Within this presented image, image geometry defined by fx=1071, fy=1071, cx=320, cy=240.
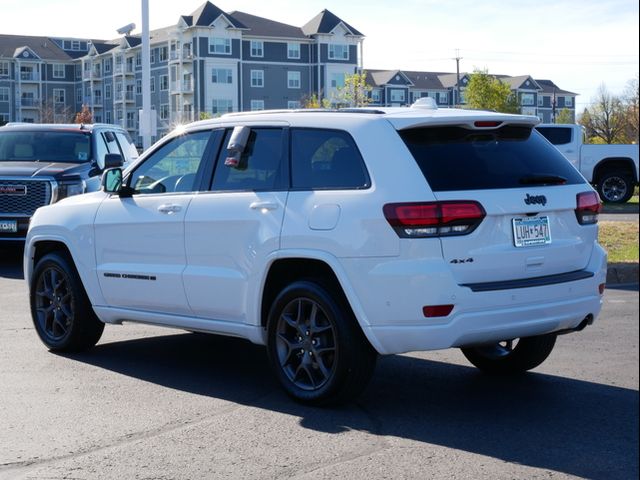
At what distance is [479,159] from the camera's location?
634cm

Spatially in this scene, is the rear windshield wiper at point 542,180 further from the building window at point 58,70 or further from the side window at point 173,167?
the building window at point 58,70

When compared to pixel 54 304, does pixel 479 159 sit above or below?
above

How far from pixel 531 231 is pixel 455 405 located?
1177 mm

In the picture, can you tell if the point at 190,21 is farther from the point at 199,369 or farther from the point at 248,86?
the point at 199,369

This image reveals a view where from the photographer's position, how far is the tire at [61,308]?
8234 millimetres

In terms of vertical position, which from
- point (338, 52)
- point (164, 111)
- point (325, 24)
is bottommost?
point (164, 111)

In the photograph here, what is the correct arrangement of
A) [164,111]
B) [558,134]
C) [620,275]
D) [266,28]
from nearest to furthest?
[620,275], [558,134], [266,28], [164,111]

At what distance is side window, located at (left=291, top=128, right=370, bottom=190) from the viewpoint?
641cm

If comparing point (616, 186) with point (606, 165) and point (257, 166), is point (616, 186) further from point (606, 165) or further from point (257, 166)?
point (257, 166)

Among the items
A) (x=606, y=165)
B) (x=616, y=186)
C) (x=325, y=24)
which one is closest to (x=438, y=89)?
(x=325, y=24)

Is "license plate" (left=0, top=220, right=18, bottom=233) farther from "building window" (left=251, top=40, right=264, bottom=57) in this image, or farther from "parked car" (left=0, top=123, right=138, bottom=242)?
"building window" (left=251, top=40, right=264, bottom=57)

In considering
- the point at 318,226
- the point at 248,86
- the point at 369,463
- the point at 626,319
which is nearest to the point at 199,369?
the point at 318,226

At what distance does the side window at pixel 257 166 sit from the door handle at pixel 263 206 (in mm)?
127

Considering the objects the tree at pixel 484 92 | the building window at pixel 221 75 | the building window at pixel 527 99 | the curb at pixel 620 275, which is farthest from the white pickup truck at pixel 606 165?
the building window at pixel 527 99
